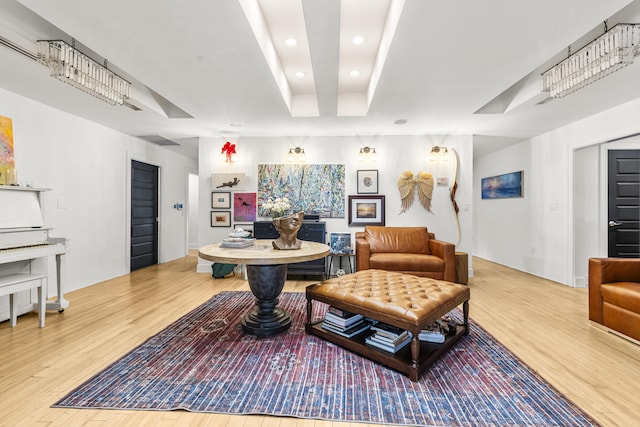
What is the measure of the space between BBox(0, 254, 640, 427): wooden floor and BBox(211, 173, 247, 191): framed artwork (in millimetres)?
1805

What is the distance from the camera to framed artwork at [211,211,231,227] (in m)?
5.21

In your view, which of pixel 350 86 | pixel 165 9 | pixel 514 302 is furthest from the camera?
pixel 350 86

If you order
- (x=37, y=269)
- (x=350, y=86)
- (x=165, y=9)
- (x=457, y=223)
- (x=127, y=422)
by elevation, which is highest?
(x=350, y=86)

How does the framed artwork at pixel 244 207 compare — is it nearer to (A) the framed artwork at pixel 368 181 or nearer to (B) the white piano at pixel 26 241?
(A) the framed artwork at pixel 368 181

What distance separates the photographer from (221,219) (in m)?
5.21

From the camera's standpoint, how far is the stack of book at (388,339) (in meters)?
2.01

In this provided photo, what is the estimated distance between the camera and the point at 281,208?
274 cm

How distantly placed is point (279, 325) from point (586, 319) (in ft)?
10.3

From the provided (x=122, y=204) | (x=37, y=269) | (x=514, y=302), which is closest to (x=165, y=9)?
(x=37, y=269)

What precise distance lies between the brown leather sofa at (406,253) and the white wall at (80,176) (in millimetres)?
3997

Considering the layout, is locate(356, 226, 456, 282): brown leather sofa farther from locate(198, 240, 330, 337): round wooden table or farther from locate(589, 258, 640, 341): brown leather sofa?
locate(198, 240, 330, 337): round wooden table

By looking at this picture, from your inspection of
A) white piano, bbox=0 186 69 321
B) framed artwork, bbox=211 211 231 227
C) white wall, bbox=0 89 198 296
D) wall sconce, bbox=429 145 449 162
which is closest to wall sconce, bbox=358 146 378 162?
wall sconce, bbox=429 145 449 162

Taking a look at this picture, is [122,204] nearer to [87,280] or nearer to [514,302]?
[87,280]

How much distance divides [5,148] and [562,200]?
7364 millimetres
